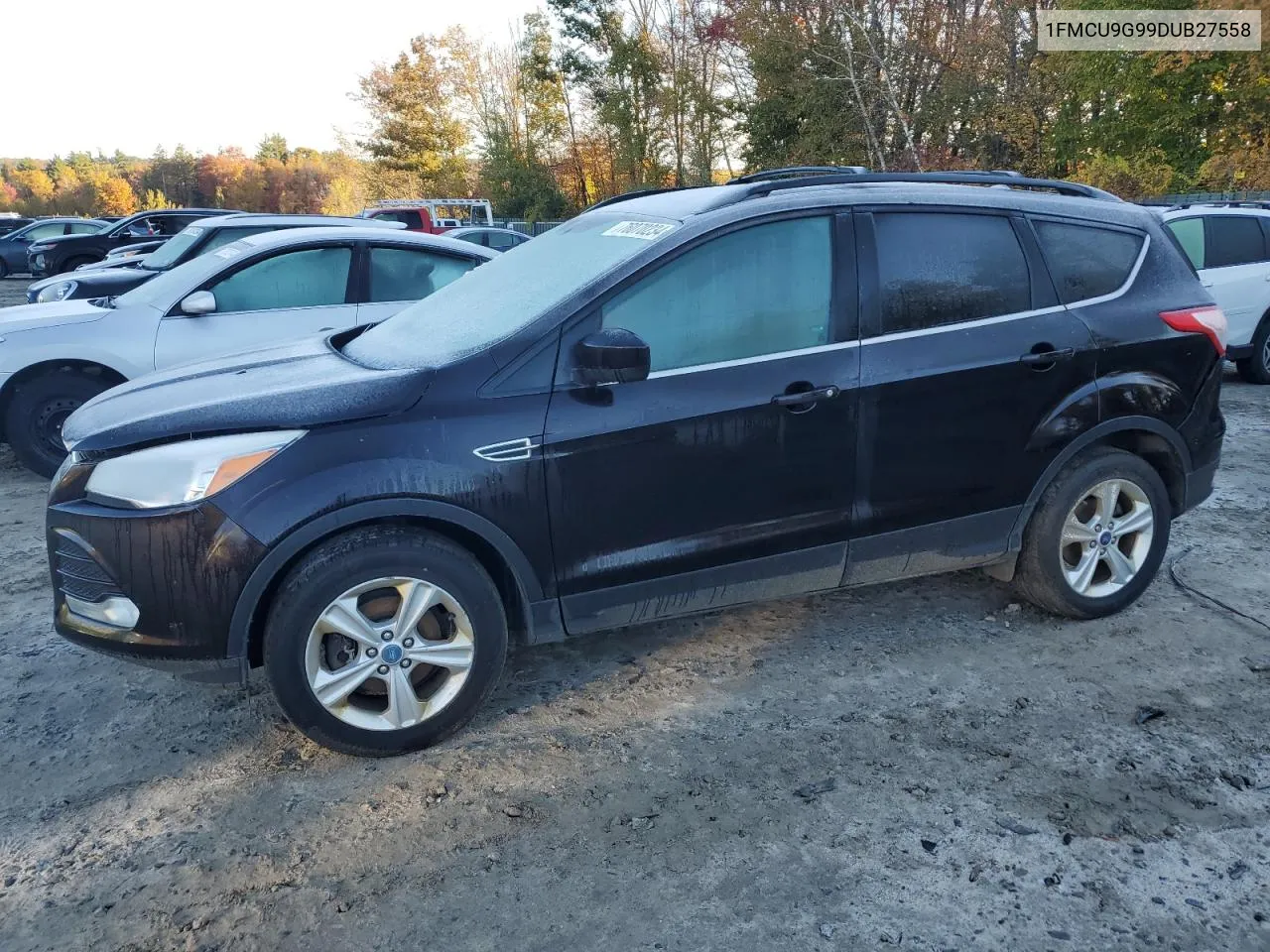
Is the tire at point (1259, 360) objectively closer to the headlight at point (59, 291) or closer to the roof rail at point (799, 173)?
the roof rail at point (799, 173)

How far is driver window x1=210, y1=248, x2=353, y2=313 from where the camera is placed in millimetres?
6273

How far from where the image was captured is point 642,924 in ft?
7.73

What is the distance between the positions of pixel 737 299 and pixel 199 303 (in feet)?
13.7

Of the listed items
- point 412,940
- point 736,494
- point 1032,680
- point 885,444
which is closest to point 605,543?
point 736,494

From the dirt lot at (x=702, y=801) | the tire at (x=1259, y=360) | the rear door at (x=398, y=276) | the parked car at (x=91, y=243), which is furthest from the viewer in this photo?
the parked car at (x=91, y=243)

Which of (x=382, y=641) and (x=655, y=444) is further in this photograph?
(x=655, y=444)

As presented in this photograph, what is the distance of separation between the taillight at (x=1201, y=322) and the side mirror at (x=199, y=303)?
5.38 metres

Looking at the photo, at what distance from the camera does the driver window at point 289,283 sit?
6.27 m

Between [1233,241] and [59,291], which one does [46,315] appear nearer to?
[59,291]

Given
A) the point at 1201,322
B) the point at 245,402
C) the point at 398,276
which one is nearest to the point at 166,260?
the point at 398,276

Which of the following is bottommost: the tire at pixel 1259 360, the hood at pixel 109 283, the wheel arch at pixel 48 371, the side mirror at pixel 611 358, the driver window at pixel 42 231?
the tire at pixel 1259 360

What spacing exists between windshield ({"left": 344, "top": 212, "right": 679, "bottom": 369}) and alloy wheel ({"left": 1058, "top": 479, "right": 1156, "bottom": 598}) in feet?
6.89

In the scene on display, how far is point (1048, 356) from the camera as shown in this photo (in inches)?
144

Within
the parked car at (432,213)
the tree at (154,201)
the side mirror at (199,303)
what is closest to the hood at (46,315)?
the side mirror at (199,303)
